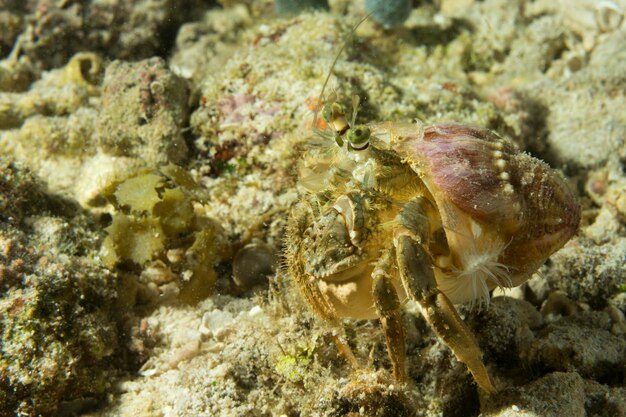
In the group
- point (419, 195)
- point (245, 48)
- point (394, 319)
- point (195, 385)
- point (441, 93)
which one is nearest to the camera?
point (394, 319)

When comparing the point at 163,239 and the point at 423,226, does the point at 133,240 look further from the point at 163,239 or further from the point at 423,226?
the point at 423,226

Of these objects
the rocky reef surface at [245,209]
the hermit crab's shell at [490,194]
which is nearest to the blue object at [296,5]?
the rocky reef surface at [245,209]

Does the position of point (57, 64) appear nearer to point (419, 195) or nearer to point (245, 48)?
point (245, 48)

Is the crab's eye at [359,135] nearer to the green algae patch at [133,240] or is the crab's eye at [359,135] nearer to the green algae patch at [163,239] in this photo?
the green algae patch at [163,239]

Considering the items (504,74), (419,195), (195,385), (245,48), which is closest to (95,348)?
(195,385)

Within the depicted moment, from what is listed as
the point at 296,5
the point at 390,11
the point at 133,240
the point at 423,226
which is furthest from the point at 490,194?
the point at 296,5

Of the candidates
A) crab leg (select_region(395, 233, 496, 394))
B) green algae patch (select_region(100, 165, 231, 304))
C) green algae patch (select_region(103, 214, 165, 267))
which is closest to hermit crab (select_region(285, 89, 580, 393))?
crab leg (select_region(395, 233, 496, 394))
